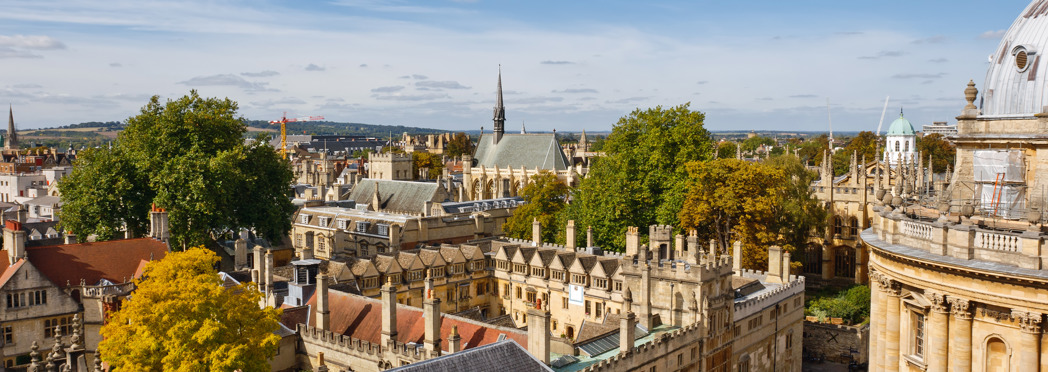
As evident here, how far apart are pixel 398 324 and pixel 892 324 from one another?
16.0 metres

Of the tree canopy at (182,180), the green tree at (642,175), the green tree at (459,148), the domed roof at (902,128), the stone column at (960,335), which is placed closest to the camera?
the stone column at (960,335)

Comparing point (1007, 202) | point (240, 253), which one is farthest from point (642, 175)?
point (1007, 202)

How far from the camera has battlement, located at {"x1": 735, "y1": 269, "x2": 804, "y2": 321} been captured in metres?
31.9

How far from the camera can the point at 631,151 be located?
46.9m

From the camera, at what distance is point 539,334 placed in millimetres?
22734

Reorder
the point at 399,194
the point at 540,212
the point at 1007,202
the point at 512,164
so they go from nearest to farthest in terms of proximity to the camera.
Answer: the point at 1007,202
the point at 540,212
the point at 399,194
the point at 512,164

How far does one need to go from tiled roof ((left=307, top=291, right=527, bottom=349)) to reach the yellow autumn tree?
506 cm

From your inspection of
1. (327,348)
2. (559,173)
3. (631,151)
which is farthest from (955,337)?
(559,173)

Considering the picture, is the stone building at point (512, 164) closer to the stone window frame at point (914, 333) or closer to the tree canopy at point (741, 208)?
the tree canopy at point (741, 208)

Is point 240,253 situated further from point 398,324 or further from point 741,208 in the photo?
point 741,208

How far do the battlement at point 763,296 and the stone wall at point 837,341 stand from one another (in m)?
3.42

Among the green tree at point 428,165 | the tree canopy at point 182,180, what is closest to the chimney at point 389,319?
the tree canopy at point 182,180

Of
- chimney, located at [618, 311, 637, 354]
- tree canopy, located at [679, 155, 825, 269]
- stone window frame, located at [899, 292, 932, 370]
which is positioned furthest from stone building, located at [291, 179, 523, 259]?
stone window frame, located at [899, 292, 932, 370]

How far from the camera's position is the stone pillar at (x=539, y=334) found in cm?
2242
